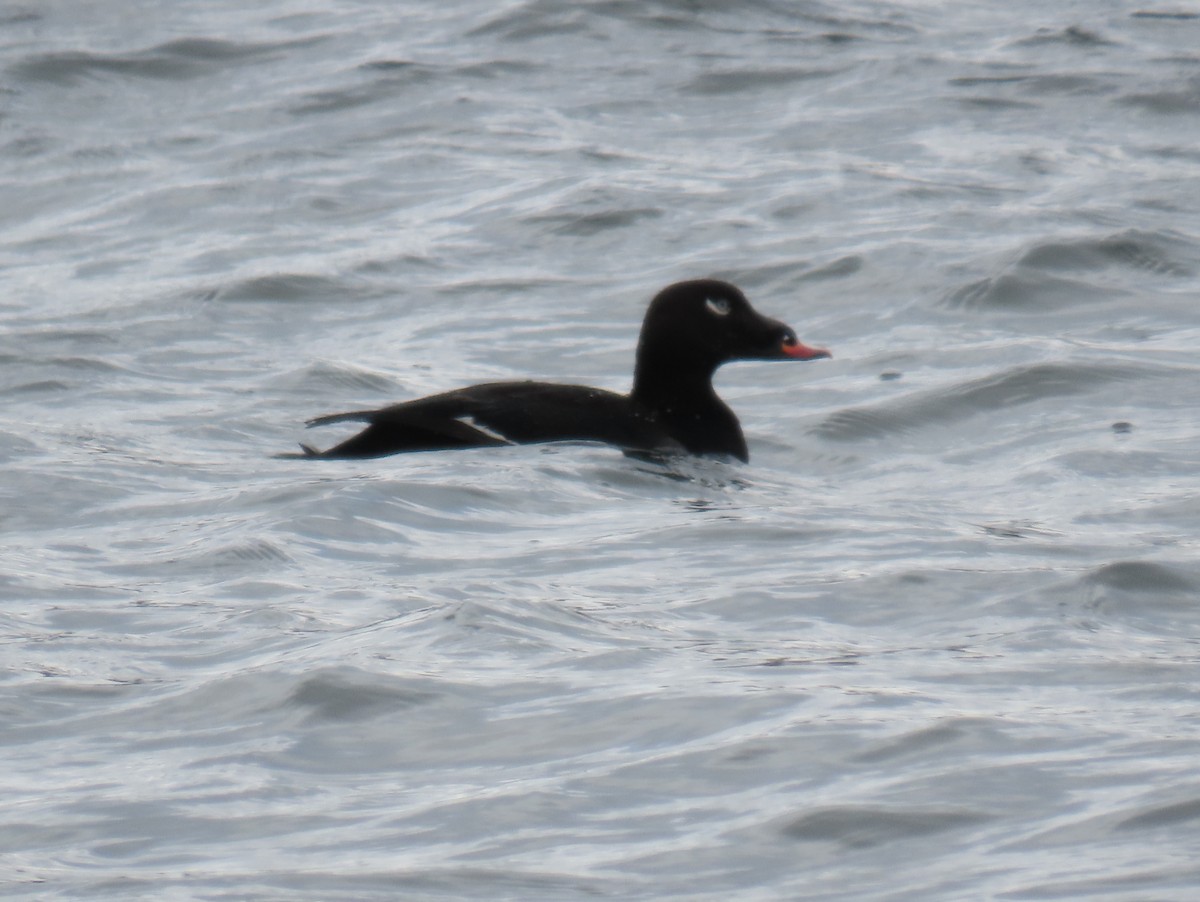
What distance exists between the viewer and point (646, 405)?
8.62 metres

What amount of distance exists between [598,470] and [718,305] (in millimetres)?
1116

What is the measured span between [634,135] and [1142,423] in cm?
673

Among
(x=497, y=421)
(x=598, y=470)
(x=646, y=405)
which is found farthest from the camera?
(x=646, y=405)

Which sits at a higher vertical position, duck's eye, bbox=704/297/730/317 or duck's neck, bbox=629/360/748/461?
duck's eye, bbox=704/297/730/317

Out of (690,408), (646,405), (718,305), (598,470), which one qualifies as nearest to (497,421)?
(598,470)

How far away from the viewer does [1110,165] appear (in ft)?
45.4

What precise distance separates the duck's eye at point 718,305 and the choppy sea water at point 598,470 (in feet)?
2.01

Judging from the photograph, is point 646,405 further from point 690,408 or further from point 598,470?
point 598,470

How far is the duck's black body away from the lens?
816 cm

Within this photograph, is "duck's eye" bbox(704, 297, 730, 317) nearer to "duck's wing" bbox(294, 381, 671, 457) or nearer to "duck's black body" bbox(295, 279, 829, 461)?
"duck's black body" bbox(295, 279, 829, 461)

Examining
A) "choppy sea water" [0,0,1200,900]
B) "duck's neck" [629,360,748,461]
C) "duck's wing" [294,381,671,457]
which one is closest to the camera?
"choppy sea water" [0,0,1200,900]

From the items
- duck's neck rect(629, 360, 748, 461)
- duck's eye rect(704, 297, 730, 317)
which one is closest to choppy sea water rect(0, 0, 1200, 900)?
duck's neck rect(629, 360, 748, 461)

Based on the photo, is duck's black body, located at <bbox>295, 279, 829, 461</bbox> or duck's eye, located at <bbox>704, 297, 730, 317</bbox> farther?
duck's eye, located at <bbox>704, 297, 730, 317</bbox>

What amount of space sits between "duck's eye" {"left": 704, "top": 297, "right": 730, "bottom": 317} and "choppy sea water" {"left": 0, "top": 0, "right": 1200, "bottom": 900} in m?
0.61
